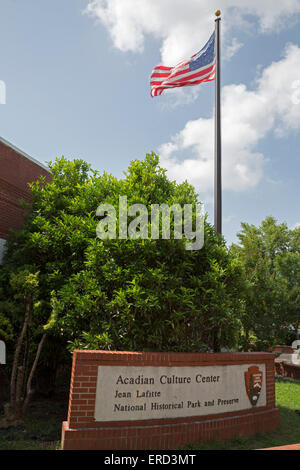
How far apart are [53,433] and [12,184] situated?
6.94 m

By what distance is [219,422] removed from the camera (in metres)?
6.25

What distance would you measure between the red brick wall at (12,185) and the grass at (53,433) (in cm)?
474

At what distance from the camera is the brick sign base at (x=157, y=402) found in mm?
5238

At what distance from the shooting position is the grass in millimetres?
5567

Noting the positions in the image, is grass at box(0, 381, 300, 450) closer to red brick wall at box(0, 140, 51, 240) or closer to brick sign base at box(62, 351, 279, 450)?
brick sign base at box(62, 351, 279, 450)

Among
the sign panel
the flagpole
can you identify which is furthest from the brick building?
the flagpole

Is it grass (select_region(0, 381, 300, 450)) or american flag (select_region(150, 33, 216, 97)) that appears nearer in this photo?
grass (select_region(0, 381, 300, 450))

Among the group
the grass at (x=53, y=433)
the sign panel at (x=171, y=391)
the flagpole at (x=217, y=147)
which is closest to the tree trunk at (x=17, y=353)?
the grass at (x=53, y=433)

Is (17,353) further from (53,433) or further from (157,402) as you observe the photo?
(157,402)

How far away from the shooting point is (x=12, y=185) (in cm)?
1013

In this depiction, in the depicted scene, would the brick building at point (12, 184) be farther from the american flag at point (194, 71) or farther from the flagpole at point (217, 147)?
the flagpole at point (217, 147)

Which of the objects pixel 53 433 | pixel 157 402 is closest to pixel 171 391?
pixel 157 402

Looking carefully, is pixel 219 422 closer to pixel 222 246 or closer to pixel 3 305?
pixel 222 246

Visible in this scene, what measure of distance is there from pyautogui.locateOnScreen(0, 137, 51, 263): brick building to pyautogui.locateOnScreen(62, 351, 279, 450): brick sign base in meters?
5.42
